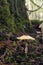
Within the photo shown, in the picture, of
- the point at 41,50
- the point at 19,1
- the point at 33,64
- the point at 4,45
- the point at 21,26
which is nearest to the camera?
the point at 33,64

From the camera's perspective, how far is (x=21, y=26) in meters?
4.28

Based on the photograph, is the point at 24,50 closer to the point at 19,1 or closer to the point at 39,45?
the point at 39,45

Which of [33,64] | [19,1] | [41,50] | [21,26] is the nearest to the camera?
[33,64]

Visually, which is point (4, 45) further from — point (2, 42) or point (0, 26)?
point (0, 26)

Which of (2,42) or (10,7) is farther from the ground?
(10,7)

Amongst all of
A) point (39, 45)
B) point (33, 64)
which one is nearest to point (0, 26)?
point (39, 45)

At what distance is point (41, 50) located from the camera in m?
3.61

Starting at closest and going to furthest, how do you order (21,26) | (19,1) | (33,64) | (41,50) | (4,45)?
(33,64) → (4,45) → (41,50) → (21,26) → (19,1)

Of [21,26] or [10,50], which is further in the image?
[21,26]

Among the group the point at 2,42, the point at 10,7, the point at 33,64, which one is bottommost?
the point at 33,64

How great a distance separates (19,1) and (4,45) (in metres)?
1.67

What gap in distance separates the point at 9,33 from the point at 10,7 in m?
0.80

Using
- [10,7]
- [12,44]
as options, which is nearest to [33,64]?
[12,44]

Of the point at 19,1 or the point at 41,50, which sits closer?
the point at 41,50
